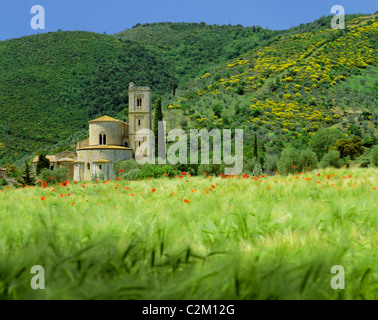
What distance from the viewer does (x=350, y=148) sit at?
1929 inches

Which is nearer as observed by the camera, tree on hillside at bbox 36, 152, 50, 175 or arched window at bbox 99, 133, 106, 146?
tree on hillside at bbox 36, 152, 50, 175

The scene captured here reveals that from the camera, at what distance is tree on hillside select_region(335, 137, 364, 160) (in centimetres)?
4916

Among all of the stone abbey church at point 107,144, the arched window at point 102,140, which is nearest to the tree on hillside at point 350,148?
the stone abbey church at point 107,144

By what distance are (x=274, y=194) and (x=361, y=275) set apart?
3668mm

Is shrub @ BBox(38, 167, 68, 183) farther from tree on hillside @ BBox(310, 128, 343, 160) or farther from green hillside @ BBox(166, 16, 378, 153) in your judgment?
tree on hillside @ BBox(310, 128, 343, 160)

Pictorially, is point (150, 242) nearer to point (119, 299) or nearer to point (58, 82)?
point (119, 299)

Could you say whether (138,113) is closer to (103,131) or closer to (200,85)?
(103,131)

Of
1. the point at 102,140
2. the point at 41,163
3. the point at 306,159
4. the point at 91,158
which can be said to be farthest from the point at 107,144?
the point at 306,159

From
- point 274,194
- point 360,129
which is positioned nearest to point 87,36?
point 360,129

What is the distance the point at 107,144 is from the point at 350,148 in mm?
36710

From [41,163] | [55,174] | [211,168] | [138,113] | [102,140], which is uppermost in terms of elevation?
[138,113]

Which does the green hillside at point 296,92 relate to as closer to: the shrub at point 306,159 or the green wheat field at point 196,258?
the shrub at point 306,159

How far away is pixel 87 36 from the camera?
13512 centimetres

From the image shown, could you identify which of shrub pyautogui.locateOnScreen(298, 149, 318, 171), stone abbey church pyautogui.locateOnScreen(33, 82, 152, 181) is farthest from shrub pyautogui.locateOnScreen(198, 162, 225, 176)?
stone abbey church pyautogui.locateOnScreen(33, 82, 152, 181)
